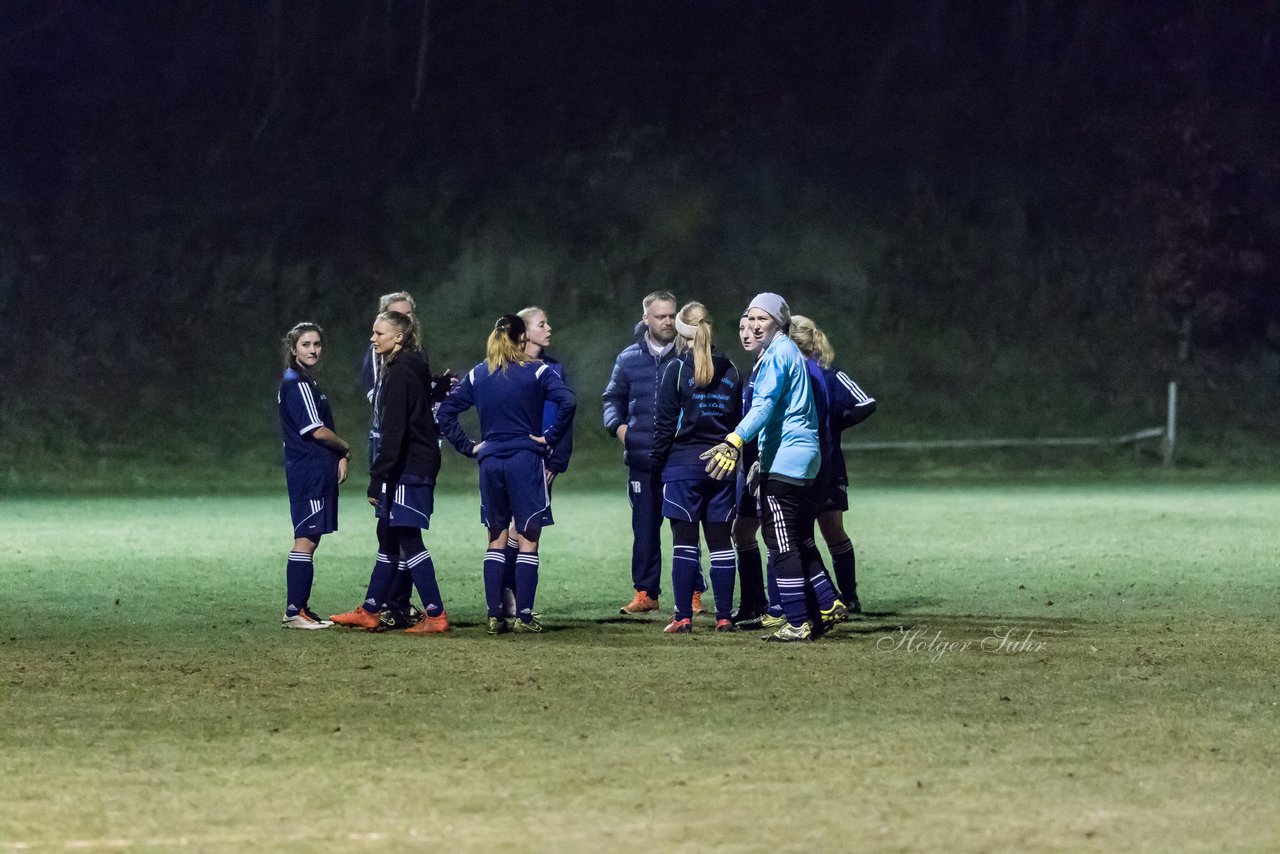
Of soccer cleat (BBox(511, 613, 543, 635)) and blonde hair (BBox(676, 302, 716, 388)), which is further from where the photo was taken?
soccer cleat (BBox(511, 613, 543, 635))

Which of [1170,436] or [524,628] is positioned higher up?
[1170,436]

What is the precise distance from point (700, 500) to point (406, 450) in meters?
1.58

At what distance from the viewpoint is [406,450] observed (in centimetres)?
927

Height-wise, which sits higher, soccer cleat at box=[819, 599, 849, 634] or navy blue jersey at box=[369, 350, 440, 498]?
navy blue jersey at box=[369, 350, 440, 498]

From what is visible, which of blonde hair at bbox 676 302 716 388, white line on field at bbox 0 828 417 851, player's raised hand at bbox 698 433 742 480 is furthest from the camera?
blonde hair at bbox 676 302 716 388

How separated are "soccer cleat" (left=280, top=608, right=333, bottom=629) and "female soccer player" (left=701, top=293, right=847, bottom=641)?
244 centimetres

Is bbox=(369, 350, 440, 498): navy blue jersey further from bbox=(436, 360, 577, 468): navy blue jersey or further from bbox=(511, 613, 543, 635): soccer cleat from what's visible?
bbox=(511, 613, 543, 635): soccer cleat

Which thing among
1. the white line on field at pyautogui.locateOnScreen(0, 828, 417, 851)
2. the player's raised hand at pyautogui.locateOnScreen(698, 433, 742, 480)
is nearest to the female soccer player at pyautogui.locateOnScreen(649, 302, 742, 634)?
the player's raised hand at pyautogui.locateOnScreen(698, 433, 742, 480)

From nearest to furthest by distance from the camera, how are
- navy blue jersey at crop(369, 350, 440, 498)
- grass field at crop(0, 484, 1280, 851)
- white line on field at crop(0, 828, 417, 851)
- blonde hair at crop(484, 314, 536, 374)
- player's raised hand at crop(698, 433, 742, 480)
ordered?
white line on field at crop(0, 828, 417, 851), grass field at crop(0, 484, 1280, 851), player's raised hand at crop(698, 433, 742, 480), navy blue jersey at crop(369, 350, 440, 498), blonde hair at crop(484, 314, 536, 374)

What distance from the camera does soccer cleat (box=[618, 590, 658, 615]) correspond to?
10.4m

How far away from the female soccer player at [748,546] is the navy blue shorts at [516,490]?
107 cm

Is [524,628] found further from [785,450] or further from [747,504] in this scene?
[785,450]

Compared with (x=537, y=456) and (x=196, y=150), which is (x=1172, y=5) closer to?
(x=196, y=150)

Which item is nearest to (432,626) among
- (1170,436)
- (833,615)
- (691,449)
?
(691,449)
